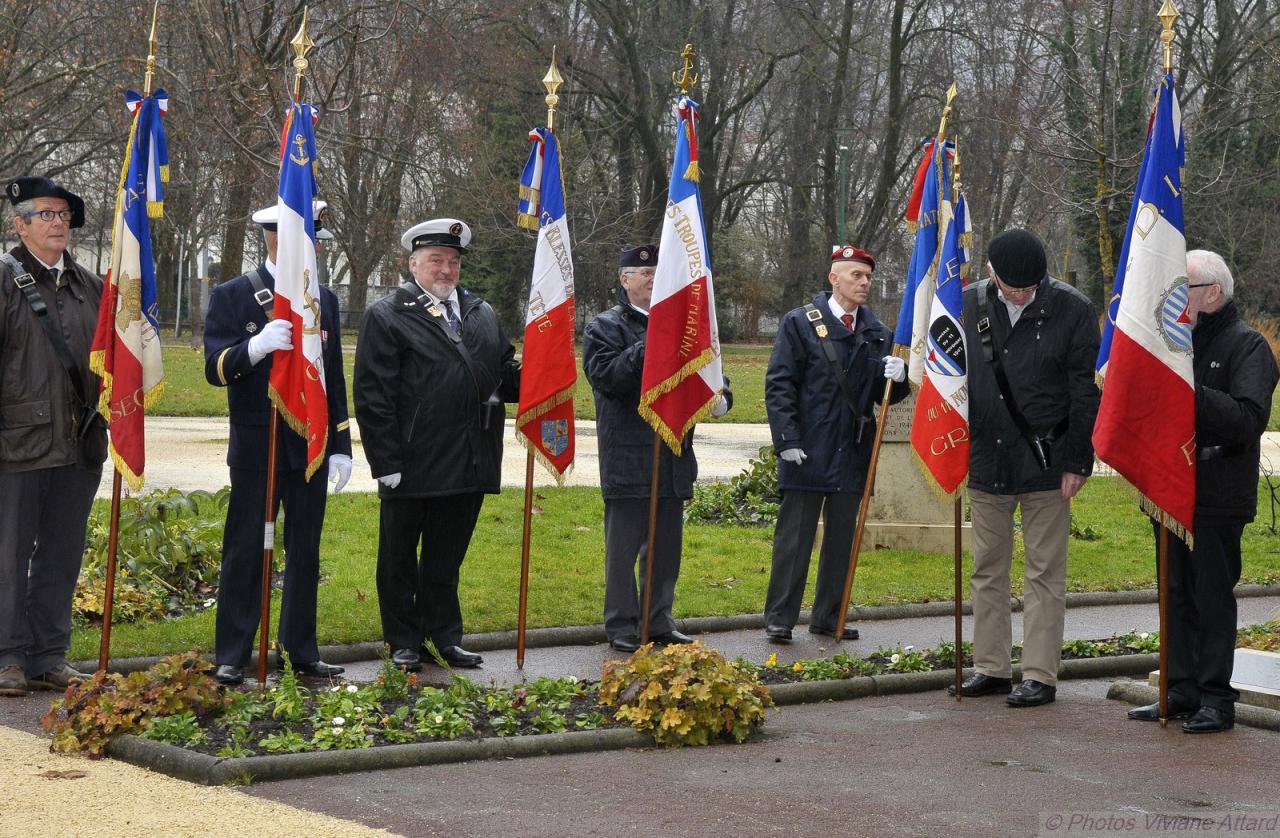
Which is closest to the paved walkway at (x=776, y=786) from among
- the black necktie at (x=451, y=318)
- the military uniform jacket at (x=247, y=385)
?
the military uniform jacket at (x=247, y=385)

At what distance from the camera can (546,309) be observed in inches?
332

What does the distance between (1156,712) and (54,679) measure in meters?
5.22

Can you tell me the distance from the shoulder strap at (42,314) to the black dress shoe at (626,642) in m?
3.12

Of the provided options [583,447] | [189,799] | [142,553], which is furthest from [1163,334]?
[583,447]

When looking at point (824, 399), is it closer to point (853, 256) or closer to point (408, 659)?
point (853, 256)

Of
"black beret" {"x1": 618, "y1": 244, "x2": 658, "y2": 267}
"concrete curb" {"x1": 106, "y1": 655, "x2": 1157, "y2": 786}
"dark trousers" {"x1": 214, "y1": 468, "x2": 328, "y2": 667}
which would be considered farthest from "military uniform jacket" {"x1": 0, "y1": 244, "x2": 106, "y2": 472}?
"black beret" {"x1": 618, "y1": 244, "x2": 658, "y2": 267}

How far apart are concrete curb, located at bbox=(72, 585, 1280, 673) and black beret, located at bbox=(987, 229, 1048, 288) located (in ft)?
5.44

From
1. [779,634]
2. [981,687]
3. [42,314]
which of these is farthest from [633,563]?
[42,314]

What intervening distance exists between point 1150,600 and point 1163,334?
441 centimetres

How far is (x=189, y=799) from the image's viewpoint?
19.0 feet

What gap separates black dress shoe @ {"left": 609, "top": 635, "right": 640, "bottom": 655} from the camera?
354 inches

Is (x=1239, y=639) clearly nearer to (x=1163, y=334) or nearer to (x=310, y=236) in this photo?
(x=1163, y=334)

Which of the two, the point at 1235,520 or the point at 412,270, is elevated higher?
the point at 412,270

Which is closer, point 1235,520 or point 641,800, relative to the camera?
point 641,800
